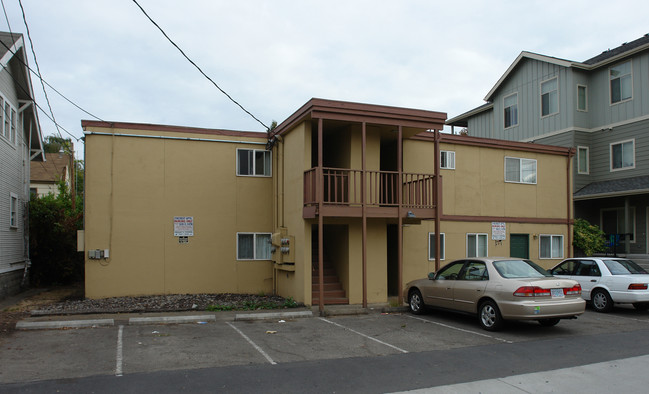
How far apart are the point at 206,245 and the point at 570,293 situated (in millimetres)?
9864

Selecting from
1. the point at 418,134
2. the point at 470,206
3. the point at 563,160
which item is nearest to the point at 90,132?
the point at 418,134

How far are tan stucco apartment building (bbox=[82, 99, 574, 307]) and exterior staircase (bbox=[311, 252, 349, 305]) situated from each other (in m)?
0.04

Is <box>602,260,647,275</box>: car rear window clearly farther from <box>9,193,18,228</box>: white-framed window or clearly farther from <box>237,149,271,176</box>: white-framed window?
<box>9,193,18,228</box>: white-framed window

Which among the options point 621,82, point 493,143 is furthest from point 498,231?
point 621,82

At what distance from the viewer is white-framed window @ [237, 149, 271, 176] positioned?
15273 mm

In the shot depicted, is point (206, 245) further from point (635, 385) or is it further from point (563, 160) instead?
point (563, 160)

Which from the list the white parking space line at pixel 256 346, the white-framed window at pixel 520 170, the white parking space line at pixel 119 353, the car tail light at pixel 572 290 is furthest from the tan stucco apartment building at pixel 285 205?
the white parking space line at pixel 119 353

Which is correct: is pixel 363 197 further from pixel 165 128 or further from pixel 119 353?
pixel 119 353

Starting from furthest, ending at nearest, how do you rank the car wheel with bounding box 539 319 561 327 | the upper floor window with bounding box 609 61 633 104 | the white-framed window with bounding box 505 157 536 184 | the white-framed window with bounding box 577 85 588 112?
the white-framed window with bounding box 577 85 588 112, the upper floor window with bounding box 609 61 633 104, the white-framed window with bounding box 505 157 536 184, the car wheel with bounding box 539 319 561 327

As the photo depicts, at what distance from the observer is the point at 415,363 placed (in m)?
7.55

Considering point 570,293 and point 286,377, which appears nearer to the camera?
point 286,377

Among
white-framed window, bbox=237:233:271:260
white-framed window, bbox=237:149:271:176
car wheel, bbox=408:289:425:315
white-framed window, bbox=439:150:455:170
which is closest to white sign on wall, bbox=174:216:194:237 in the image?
white-framed window, bbox=237:233:271:260

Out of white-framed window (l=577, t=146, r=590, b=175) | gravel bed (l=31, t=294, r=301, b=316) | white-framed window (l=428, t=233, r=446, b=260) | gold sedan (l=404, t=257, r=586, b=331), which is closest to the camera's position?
gold sedan (l=404, t=257, r=586, b=331)

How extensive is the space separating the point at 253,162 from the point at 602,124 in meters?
15.4
